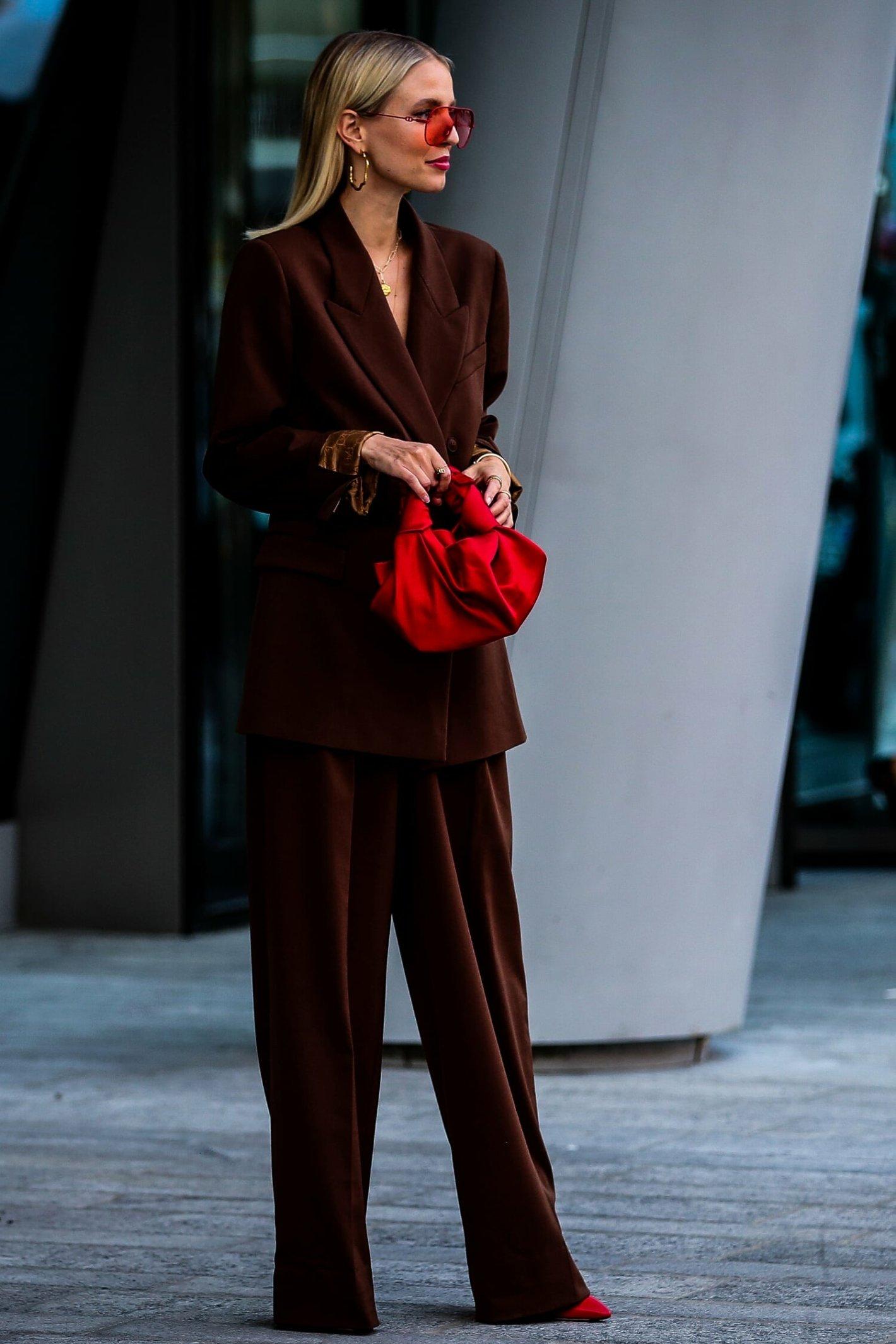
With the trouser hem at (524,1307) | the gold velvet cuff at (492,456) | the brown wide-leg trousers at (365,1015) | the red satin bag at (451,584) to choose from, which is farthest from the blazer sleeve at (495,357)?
the trouser hem at (524,1307)

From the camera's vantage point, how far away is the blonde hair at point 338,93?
9.64ft

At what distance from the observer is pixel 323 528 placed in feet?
9.78

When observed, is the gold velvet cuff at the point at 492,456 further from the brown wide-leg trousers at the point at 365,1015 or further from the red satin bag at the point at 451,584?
the brown wide-leg trousers at the point at 365,1015

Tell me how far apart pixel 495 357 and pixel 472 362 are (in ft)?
0.44

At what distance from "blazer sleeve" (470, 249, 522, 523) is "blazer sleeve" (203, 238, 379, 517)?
1.03 ft

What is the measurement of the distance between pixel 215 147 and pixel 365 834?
5.88 metres

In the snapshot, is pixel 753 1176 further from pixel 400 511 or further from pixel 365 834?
pixel 400 511

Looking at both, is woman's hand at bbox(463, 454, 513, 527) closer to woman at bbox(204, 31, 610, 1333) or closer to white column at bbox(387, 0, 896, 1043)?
woman at bbox(204, 31, 610, 1333)

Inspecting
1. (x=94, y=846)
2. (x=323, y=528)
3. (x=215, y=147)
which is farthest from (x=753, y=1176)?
(x=215, y=147)

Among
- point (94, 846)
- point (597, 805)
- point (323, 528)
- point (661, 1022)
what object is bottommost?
point (94, 846)

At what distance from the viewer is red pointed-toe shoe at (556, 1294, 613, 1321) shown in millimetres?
3045

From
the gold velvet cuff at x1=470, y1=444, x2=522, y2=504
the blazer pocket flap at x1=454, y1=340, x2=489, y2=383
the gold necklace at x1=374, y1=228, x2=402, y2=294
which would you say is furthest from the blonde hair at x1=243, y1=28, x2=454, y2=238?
the gold velvet cuff at x1=470, y1=444, x2=522, y2=504

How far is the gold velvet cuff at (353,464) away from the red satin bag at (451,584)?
0.19ft

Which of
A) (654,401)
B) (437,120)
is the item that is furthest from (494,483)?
(654,401)
